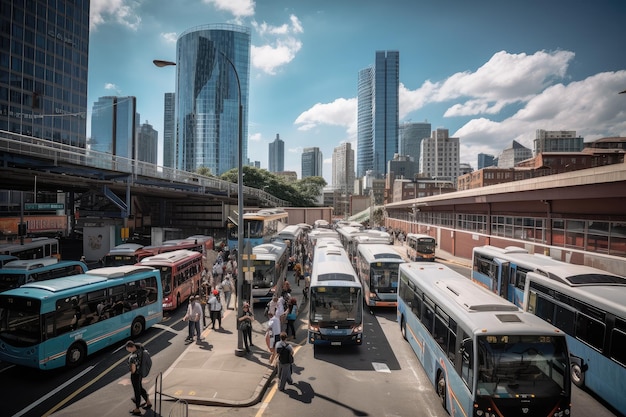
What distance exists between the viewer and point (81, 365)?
11523 millimetres

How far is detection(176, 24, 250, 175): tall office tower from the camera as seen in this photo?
548 feet

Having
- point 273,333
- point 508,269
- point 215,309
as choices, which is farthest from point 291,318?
point 508,269

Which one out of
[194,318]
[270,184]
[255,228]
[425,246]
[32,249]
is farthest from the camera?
[270,184]

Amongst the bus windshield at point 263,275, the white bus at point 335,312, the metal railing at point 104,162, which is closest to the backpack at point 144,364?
the white bus at point 335,312

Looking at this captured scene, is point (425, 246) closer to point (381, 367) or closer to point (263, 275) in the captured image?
point (263, 275)

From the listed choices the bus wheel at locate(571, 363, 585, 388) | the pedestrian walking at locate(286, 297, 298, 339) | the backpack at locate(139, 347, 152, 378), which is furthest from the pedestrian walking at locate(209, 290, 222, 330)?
the bus wheel at locate(571, 363, 585, 388)

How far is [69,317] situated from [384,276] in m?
12.6

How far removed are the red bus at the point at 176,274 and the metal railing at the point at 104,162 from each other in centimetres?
1053

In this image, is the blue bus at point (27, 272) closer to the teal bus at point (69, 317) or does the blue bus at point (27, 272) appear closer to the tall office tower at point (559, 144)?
the teal bus at point (69, 317)

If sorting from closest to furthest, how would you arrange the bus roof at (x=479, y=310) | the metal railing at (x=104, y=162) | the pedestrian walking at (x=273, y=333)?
1. the bus roof at (x=479, y=310)
2. the pedestrian walking at (x=273, y=333)
3. the metal railing at (x=104, y=162)

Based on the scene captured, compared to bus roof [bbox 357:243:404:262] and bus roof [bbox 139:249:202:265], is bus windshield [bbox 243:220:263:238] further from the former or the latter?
bus roof [bbox 357:243:404:262]

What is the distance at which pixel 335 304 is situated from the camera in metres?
12.7

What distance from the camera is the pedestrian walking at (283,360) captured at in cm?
955

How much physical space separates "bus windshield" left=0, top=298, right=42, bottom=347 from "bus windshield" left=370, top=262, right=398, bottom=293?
506 inches
